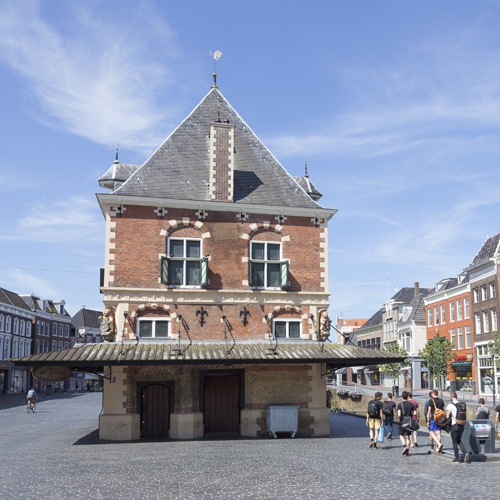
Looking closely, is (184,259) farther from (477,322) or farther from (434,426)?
(477,322)

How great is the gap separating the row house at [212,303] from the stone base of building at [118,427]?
4cm

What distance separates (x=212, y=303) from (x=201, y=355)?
271cm

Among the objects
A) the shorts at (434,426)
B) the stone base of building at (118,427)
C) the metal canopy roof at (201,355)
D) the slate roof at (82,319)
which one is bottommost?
the stone base of building at (118,427)

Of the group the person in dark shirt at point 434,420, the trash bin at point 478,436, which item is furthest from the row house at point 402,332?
the trash bin at point 478,436

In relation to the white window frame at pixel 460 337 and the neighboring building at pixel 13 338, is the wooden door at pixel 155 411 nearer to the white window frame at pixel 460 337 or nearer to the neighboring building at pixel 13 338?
the white window frame at pixel 460 337

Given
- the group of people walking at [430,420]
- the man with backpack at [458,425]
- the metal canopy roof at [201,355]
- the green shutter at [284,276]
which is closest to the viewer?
the man with backpack at [458,425]

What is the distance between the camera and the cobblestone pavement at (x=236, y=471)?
12.2 metres

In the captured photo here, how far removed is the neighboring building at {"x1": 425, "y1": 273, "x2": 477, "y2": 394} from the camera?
188 ft

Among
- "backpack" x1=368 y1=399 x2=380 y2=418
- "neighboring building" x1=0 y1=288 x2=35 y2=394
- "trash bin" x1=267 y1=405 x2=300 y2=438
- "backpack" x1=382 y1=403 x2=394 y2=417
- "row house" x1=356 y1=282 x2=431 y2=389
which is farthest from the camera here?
"row house" x1=356 y1=282 x2=431 y2=389

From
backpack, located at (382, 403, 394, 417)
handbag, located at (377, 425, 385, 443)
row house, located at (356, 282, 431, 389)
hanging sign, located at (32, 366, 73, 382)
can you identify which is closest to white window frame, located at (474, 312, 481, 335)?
row house, located at (356, 282, 431, 389)

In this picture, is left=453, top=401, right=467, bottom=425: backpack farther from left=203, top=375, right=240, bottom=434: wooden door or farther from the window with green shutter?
left=203, top=375, right=240, bottom=434: wooden door

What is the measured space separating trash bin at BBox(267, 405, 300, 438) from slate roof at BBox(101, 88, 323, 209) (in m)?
7.98

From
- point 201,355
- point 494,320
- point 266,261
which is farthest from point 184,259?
point 494,320

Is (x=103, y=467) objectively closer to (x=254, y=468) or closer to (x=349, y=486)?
(x=254, y=468)
